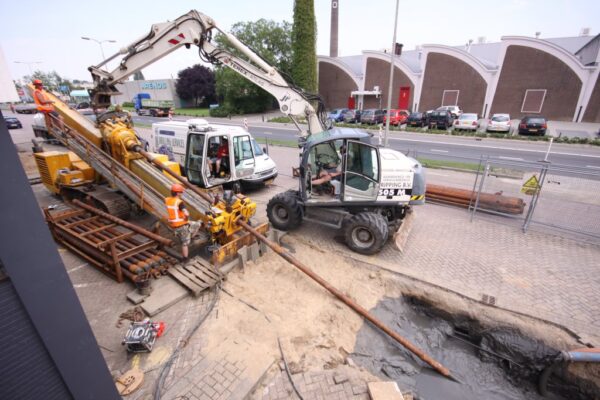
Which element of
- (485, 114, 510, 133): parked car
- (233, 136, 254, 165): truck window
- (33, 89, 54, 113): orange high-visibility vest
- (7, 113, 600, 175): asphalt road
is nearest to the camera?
(33, 89, 54, 113): orange high-visibility vest

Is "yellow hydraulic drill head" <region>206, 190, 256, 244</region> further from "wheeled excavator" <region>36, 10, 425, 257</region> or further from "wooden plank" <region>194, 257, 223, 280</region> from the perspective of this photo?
"wooden plank" <region>194, 257, 223, 280</region>

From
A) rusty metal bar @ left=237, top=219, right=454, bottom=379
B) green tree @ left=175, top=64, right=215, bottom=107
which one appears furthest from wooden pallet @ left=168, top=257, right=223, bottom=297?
green tree @ left=175, top=64, right=215, bottom=107

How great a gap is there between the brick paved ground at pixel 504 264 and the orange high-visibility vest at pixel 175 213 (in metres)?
3.04

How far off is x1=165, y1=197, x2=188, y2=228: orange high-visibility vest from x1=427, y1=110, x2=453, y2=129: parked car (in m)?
25.5

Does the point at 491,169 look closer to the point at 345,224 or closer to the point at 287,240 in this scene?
the point at 345,224

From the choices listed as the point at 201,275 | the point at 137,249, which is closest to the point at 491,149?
the point at 201,275

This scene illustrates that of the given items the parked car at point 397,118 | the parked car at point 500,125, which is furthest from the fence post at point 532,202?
the parked car at point 397,118

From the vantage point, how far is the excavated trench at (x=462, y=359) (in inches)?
164

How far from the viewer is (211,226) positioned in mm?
5879

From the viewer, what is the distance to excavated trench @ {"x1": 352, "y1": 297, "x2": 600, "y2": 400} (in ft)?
13.7

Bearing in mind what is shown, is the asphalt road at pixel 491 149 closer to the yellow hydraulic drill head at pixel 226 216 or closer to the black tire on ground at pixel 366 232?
the black tire on ground at pixel 366 232

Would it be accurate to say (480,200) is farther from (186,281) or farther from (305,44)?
(305,44)

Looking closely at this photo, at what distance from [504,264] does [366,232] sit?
124 inches

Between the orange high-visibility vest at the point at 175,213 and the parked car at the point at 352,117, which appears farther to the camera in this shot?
the parked car at the point at 352,117
